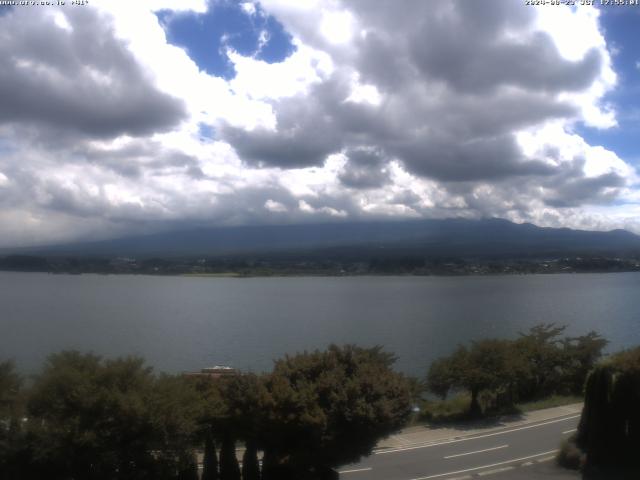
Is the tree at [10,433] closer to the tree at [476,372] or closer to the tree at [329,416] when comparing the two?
the tree at [329,416]

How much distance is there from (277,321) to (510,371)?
36068mm

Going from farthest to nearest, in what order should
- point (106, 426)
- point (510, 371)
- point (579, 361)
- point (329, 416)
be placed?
point (579, 361) → point (510, 371) → point (329, 416) → point (106, 426)

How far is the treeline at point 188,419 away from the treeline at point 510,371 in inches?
361

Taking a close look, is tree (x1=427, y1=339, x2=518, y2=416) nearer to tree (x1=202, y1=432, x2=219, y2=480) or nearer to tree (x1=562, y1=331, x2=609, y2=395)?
tree (x1=562, y1=331, x2=609, y2=395)

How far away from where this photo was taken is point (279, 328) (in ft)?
166

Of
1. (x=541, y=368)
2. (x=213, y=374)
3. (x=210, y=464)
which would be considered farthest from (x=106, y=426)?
(x=541, y=368)

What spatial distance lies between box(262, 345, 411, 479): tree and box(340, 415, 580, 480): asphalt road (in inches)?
86.2

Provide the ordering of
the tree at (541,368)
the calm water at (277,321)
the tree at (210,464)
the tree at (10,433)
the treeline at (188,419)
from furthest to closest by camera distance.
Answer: the calm water at (277,321)
the tree at (541,368)
the tree at (210,464)
the tree at (10,433)
the treeline at (188,419)

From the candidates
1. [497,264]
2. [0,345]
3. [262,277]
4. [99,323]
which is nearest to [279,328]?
[99,323]

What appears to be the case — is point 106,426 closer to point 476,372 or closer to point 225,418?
point 225,418

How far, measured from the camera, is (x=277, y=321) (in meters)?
55.5

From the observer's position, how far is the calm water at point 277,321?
39812mm

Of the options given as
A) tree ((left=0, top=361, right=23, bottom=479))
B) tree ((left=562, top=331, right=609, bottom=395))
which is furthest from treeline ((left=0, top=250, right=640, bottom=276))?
tree ((left=0, top=361, right=23, bottom=479))

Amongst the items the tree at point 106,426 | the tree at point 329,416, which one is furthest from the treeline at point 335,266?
the tree at point 106,426
